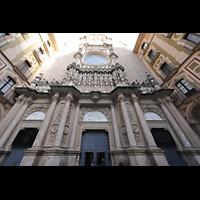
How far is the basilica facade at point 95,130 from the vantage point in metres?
5.59

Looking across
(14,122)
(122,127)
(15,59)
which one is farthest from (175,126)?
(15,59)

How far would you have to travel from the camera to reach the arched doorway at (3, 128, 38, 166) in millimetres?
6038

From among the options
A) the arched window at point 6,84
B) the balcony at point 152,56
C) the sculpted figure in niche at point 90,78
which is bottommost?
the arched window at point 6,84

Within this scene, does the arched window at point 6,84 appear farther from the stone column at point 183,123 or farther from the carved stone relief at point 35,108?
the stone column at point 183,123

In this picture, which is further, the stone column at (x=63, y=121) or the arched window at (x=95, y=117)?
the arched window at (x=95, y=117)

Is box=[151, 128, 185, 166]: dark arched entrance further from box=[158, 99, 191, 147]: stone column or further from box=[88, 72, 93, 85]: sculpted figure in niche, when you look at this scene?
box=[88, 72, 93, 85]: sculpted figure in niche

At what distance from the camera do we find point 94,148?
6.77 metres

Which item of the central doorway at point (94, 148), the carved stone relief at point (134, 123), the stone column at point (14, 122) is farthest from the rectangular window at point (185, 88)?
the stone column at point (14, 122)

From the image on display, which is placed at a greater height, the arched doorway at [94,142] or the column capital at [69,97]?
the column capital at [69,97]

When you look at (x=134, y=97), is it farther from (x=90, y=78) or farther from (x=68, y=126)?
(x=68, y=126)

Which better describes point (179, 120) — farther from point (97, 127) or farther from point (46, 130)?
point (46, 130)

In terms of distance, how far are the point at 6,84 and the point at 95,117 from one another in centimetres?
784

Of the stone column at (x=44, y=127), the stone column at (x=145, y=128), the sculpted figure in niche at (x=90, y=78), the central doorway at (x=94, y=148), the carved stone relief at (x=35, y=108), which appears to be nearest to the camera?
the stone column at (x=44, y=127)
